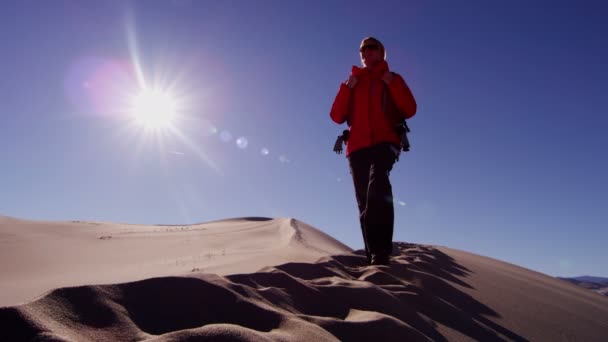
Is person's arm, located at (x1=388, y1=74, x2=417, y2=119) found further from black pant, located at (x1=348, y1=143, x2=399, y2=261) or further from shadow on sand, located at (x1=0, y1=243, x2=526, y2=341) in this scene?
shadow on sand, located at (x1=0, y1=243, x2=526, y2=341)

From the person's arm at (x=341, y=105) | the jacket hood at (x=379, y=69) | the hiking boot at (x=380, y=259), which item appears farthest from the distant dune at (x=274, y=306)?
the jacket hood at (x=379, y=69)

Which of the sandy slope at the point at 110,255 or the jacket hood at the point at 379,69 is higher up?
the jacket hood at the point at 379,69

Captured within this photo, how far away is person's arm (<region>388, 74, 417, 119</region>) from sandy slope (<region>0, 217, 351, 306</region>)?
4.69ft

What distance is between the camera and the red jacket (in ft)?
11.6

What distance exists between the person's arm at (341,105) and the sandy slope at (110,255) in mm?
1229

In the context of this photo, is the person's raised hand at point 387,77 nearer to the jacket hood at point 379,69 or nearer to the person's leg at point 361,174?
the jacket hood at point 379,69

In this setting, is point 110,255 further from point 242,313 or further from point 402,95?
point 242,313

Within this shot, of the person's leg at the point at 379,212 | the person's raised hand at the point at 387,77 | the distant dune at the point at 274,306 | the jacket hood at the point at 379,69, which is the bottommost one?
the distant dune at the point at 274,306

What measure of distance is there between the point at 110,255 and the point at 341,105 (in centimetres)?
255

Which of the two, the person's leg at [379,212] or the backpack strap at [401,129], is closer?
the person's leg at [379,212]

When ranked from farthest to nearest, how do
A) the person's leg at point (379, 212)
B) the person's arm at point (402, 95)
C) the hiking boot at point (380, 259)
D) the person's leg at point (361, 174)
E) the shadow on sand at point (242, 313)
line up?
the person's leg at point (361, 174) < the person's arm at point (402, 95) < the person's leg at point (379, 212) < the hiking boot at point (380, 259) < the shadow on sand at point (242, 313)

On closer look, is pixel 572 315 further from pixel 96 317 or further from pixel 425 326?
pixel 96 317

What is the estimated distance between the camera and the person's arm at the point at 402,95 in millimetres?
3514

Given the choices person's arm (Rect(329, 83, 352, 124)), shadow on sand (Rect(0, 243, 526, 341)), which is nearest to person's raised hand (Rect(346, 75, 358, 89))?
person's arm (Rect(329, 83, 352, 124))
